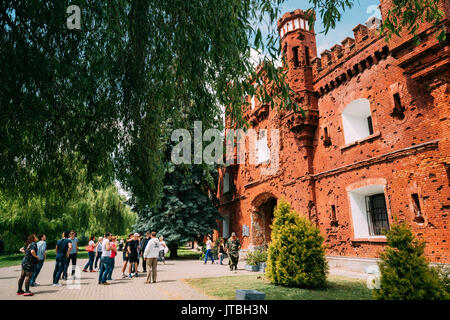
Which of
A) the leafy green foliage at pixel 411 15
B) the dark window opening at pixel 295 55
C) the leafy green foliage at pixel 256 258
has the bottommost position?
the leafy green foliage at pixel 256 258

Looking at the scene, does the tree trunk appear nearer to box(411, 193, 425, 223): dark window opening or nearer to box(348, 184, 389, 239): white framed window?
box(348, 184, 389, 239): white framed window

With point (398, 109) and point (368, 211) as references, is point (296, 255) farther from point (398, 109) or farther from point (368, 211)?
point (398, 109)

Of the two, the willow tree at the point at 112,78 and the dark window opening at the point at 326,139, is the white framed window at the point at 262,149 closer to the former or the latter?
the dark window opening at the point at 326,139

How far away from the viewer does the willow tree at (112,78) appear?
4227 millimetres

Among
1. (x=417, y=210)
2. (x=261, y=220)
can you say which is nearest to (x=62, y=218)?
(x=261, y=220)

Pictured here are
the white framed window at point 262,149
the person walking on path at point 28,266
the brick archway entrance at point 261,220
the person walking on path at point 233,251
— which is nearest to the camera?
the person walking on path at point 28,266

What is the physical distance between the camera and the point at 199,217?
2103 cm

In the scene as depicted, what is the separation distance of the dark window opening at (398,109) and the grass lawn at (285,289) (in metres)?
6.05

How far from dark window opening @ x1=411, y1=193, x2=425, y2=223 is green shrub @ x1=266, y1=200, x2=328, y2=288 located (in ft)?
11.0

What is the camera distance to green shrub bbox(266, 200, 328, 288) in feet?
28.0

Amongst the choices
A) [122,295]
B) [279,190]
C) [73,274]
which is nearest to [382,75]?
[279,190]

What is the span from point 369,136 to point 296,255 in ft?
19.2

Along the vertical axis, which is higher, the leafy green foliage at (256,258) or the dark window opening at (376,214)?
the dark window opening at (376,214)

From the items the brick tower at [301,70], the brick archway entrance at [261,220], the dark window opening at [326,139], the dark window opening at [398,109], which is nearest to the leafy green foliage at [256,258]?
the brick archway entrance at [261,220]
